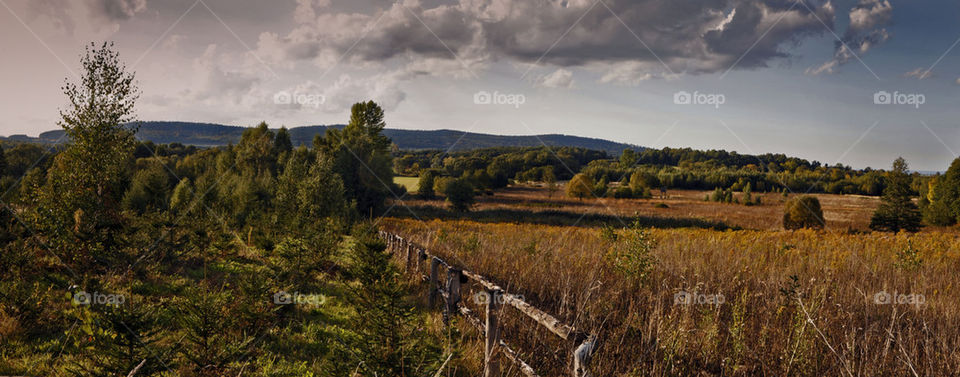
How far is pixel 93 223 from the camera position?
11297 millimetres

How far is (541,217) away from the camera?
43562mm

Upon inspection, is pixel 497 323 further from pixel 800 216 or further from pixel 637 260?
pixel 800 216

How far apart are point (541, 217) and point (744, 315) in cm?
3801

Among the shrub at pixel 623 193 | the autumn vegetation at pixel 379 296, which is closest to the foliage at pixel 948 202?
the autumn vegetation at pixel 379 296

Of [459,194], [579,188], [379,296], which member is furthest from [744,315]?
[579,188]

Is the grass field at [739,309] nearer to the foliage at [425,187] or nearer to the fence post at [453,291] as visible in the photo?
the fence post at [453,291]

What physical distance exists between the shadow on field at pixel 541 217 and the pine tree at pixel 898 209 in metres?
9.76

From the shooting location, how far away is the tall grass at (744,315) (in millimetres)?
4375

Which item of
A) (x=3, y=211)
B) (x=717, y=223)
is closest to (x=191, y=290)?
(x=3, y=211)

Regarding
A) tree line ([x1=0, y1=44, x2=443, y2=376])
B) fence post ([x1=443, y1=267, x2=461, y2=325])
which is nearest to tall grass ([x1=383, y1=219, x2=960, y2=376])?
fence post ([x1=443, y1=267, x2=461, y2=325])

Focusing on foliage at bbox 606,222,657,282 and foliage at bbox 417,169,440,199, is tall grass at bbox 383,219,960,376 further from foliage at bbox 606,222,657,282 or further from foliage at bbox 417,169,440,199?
foliage at bbox 417,169,440,199

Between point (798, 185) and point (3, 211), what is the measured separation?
117150 mm

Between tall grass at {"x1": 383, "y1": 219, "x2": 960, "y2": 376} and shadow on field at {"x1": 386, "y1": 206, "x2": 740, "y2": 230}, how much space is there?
A: 27702mm

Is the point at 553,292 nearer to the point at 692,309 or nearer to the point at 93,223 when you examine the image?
the point at 692,309
